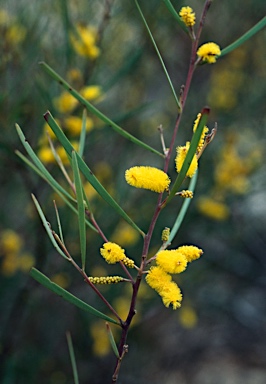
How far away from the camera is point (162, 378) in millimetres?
2455

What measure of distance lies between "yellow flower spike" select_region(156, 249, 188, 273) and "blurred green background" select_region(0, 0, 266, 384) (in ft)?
2.18

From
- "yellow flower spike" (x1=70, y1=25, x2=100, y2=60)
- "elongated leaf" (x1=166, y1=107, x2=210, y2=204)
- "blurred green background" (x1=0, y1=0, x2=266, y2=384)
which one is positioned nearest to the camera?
"elongated leaf" (x1=166, y1=107, x2=210, y2=204)

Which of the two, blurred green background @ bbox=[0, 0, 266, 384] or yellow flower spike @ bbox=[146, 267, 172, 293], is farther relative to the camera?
blurred green background @ bbox=[0, 0, 266, 384]

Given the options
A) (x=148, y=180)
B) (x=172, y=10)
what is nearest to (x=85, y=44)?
(x=172, y=10)

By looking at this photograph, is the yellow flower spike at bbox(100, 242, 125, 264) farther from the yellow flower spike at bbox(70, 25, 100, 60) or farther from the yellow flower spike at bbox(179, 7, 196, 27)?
the yellow flower spike at bbox(70, 25, 100, 60)

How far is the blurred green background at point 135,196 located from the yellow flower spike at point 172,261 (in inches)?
26.1

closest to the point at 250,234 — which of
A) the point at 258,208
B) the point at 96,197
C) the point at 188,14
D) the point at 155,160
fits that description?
the point at 258,208

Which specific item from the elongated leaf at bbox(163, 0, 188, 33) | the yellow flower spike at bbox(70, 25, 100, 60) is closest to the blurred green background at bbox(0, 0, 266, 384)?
the yellow flower spike at bbox(70, 25, 100, 60)

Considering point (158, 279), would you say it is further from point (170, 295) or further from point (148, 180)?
point (148, 180)

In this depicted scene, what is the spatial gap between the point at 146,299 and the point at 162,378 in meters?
0.61

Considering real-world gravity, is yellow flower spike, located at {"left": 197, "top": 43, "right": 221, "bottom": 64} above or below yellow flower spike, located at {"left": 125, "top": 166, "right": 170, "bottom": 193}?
above

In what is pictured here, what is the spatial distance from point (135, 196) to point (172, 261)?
1532 millimetres

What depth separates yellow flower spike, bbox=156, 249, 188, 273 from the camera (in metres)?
0.66

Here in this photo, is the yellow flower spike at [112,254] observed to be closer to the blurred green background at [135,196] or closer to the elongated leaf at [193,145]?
the elongated leaf at [193,145]
